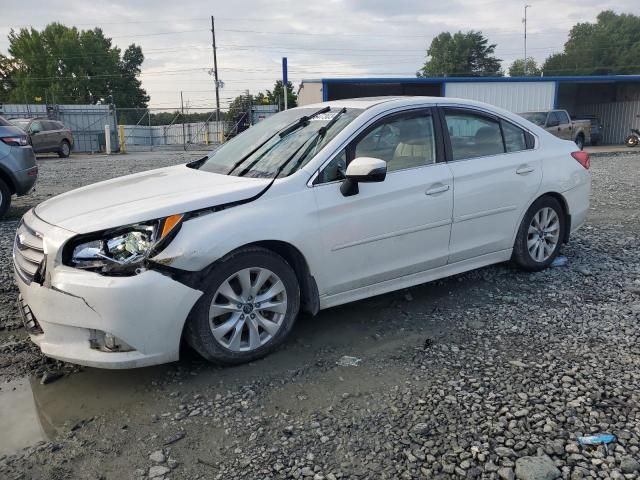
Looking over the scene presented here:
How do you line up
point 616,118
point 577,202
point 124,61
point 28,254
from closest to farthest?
point 28,254 → point 577,202 → point 616,118 → point 124,61

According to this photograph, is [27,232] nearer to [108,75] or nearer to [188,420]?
[188,420]

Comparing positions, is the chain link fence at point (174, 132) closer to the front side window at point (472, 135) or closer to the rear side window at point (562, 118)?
the rear side window at point (562, 118)

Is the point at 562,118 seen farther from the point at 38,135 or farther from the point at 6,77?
the point at 6,77

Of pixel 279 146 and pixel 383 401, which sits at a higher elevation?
pixel 279 146

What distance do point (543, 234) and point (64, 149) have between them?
22.9 metres

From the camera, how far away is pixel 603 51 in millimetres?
90000

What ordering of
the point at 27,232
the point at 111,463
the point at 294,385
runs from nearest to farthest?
the point at 111,463
the point at 294,385
the point at 27,232

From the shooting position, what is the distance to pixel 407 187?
164 inches

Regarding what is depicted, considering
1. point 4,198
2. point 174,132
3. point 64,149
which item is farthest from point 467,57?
point 4,198

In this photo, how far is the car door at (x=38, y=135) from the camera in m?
21.8

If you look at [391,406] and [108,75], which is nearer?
[391,406]

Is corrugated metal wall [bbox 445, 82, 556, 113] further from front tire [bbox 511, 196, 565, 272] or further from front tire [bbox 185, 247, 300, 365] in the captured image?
front tire [bbox 185, 247, 300, 365]

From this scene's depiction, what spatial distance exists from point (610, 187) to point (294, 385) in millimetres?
10406

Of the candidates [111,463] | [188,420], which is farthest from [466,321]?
[111,463]
